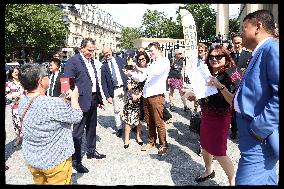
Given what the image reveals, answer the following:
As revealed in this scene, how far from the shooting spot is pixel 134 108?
647 cm

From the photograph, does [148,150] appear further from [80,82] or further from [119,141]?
[80,82]

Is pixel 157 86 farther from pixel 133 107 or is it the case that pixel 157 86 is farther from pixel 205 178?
pixel 205 178

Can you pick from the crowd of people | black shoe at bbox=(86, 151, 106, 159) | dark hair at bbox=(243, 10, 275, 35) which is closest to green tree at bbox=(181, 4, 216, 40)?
black shoe at bbox=(86, 151, 106, 159)

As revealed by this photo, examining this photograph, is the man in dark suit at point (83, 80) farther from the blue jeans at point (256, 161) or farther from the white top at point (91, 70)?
the blue jeans at point (256, 161)

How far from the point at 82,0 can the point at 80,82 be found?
2.66 m

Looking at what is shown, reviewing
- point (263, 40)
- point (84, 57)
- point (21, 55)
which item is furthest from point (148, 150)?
point (21, 55)

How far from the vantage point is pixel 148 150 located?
6020mm

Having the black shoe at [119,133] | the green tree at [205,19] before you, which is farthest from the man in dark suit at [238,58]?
the green tree at [205,19]

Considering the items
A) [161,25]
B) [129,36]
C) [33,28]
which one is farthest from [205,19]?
[129,36]

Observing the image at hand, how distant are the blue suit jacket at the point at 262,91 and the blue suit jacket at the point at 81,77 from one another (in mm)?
3061

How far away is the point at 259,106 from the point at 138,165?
10.6 ft

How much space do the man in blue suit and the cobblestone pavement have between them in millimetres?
2075

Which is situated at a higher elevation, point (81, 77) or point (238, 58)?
point (238, 58)

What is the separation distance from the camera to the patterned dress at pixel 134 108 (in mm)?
6406
